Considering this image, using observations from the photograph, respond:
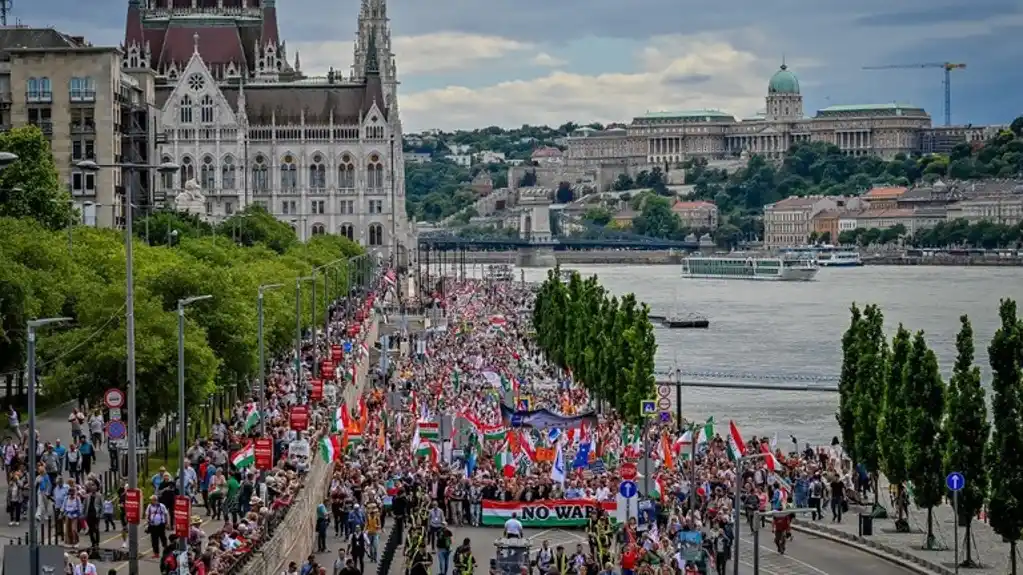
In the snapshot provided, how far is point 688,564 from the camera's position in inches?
1300

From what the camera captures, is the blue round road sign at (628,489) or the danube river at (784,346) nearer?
the blue round road sign at (628,489)

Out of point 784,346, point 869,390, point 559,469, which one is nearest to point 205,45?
point 784,346

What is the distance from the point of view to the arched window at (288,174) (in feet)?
600

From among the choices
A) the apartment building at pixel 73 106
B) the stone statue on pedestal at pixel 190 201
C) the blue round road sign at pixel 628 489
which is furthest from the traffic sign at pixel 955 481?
the stone statue on pedestal at pixel 190 201

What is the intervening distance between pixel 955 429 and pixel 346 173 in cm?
14659

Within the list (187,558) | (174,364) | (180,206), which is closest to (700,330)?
(180,206)

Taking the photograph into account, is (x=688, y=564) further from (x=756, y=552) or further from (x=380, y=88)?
(x=380, y=88)

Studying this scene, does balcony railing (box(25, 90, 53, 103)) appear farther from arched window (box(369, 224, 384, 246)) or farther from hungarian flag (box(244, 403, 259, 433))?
arched window (box(369, 224, 384, 246))

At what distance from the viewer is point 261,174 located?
600ft

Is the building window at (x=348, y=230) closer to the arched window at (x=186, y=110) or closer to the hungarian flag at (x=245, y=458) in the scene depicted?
the arched window at (x=186, y=110)

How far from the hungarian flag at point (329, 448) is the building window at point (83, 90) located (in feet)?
193

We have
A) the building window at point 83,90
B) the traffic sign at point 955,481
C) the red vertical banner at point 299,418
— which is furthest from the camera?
the building window at point 83,90

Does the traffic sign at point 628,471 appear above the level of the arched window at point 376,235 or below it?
below

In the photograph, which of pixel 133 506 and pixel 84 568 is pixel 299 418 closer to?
pixel 133 506
